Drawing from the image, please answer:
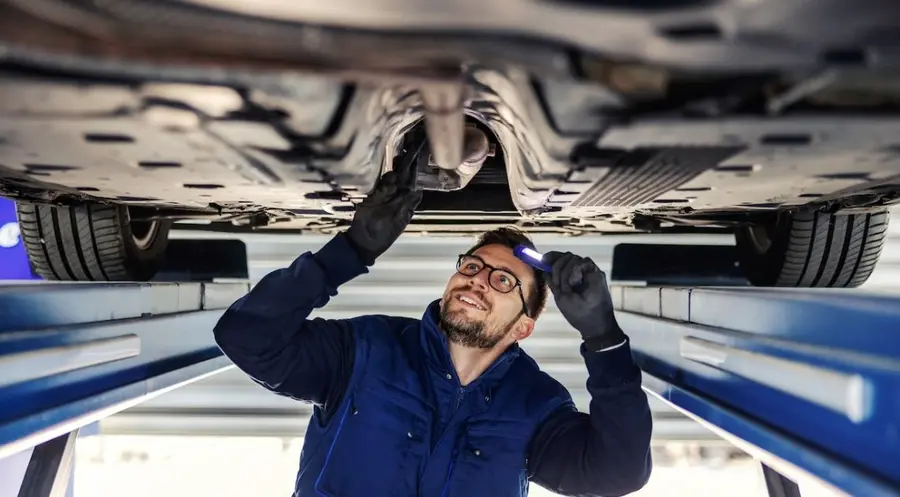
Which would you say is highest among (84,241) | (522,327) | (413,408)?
(84,241)

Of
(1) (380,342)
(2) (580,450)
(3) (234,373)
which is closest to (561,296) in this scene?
(2) (580,450)

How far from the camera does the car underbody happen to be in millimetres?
423

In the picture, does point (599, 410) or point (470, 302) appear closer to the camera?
point (599, 410)

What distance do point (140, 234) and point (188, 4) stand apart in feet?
4.15

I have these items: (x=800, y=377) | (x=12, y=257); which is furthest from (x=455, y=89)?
(x=12, y=257)

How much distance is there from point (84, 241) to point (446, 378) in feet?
2.66

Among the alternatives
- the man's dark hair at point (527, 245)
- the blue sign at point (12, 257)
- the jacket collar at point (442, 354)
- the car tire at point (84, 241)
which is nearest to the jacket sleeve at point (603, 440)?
the jacket collar at point (442, 354)

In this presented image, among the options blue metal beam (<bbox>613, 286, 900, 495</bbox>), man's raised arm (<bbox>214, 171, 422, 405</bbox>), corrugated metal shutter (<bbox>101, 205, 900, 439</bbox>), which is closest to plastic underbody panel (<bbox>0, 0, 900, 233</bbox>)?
blue metal beam (<bbox>613, 286, 900, 495</bbox>)

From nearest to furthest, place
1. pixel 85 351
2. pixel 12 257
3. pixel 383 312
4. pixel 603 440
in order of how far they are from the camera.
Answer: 1. pixel 85 351
2. pixel 603 440
3. pixel 12 257
4. pixel 383 312

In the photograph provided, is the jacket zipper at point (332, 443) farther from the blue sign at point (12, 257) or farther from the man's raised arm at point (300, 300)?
the blue sign at point (12, 257)

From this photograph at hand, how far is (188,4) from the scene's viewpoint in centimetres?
43

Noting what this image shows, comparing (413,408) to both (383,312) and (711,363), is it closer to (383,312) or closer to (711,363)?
(711,363)

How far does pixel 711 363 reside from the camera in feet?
3.52

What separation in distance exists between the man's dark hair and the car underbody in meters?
0.73
